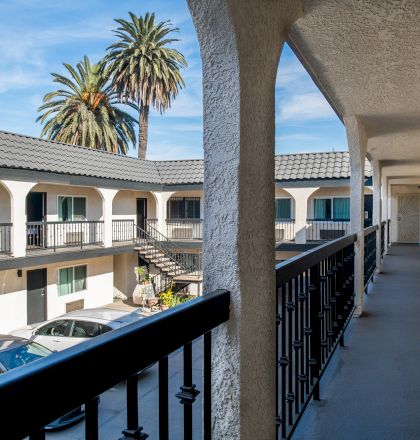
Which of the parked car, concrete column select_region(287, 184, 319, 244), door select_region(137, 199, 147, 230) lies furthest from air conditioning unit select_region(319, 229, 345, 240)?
the parked car

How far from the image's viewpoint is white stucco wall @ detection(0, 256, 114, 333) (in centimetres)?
1223

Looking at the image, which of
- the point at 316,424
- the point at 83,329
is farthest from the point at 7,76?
the point at 316,424

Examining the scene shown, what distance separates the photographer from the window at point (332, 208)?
16781 mm

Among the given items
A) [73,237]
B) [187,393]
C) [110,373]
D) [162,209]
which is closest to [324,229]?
[162,209]

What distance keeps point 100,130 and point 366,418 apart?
20133 millimetres

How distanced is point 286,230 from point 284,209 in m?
1.18

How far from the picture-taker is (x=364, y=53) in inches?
101

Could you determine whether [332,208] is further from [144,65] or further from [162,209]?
[144,65]

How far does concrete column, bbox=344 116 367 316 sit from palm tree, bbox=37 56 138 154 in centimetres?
1713

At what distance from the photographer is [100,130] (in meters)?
20.7

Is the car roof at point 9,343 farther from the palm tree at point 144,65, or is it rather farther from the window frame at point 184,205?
the palm tree at point 144,65

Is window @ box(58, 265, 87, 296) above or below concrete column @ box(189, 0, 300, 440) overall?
below

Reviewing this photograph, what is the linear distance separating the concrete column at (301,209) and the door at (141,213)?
5.89m

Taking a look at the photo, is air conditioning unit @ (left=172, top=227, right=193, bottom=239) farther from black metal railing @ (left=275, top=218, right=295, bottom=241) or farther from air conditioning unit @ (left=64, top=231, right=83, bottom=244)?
air conditioning unit @ (left=64, top=231, right=83, bottom=244)
